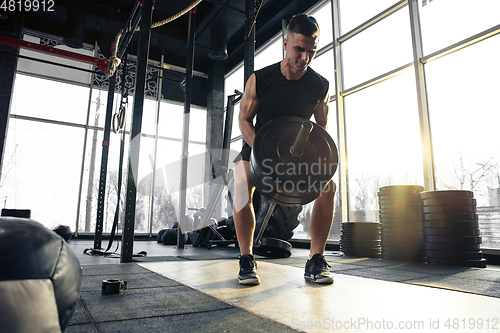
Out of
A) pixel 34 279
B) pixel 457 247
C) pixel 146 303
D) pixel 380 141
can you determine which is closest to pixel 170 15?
pixel 380 141

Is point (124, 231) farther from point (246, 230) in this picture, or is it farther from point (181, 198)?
point (181, 198)

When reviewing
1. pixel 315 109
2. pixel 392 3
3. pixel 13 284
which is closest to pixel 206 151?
pixel 392 3

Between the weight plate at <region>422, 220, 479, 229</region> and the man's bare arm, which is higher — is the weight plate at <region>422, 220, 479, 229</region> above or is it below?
below

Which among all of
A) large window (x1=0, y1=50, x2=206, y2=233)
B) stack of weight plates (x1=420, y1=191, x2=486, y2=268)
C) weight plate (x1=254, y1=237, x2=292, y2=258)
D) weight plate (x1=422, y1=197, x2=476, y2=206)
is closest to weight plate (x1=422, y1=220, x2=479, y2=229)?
stack of weight plates (x1=420, y1=191, x2=486, y2=268)

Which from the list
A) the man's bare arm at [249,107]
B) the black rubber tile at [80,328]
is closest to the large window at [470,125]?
the man's bare arm at [249,107]

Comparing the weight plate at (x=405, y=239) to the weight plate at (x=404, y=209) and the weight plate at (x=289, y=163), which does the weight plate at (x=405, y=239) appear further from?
the weight plate at (x=289, y=163)

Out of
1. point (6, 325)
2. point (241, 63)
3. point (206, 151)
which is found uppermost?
point (241, 63)

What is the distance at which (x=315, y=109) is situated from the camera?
1740mm

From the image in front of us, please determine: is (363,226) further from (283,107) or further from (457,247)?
(283,107)

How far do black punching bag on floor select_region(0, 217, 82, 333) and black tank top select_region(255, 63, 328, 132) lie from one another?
122 cm

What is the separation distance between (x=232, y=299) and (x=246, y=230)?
0.51 meters

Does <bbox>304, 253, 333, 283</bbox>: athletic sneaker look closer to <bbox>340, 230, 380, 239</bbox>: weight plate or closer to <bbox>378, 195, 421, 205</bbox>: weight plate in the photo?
<bbox>378, 195, 421, 205</bbox>: weight plate

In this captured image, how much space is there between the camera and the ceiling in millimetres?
6074

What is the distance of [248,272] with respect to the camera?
142 cm
